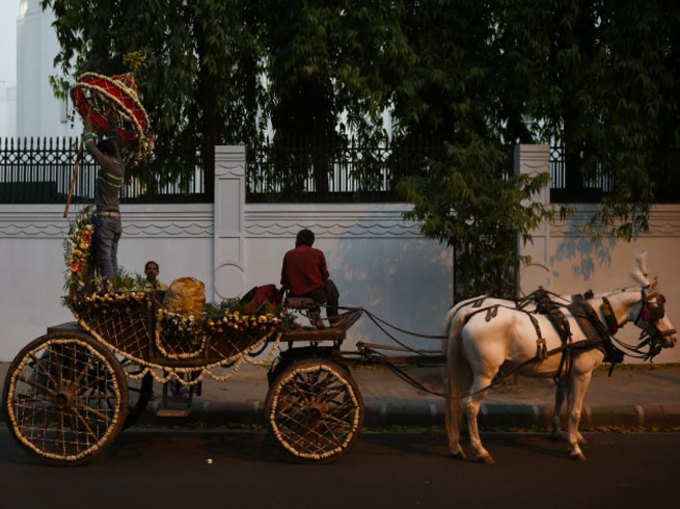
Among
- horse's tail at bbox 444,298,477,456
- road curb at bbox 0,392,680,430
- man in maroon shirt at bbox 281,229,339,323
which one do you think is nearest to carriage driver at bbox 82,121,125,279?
man in maroon shirt at bbox 281,229,339,323

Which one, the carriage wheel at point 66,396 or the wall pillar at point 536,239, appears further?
the wall pillar at point 536,239

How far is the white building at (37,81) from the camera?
89.4 ft

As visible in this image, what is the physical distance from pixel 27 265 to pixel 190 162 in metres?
2.76

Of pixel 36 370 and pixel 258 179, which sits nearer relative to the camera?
pixel 36 370

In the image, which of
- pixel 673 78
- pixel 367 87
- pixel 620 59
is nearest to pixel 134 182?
pixel 367 87

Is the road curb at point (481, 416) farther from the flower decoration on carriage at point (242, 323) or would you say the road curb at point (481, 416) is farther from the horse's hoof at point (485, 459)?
the flower decoration on carriage at point (242, 323)

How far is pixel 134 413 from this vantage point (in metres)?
7.49

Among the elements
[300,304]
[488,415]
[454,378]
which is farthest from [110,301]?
[488,415]

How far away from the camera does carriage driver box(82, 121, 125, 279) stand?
23.5 ft

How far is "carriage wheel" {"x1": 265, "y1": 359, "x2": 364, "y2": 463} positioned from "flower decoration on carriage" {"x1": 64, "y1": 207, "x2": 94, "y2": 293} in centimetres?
178

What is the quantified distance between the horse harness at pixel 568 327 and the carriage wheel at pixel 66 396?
297cm

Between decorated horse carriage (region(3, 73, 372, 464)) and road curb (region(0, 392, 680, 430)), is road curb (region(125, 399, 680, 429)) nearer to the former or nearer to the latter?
road curb (region(0, 392, 680, 430))

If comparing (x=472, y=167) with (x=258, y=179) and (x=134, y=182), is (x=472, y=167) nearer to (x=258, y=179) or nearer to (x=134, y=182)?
(x=258, y=179)

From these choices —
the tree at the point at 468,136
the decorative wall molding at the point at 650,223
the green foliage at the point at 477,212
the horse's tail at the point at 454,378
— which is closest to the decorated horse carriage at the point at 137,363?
the horse's tail at the point at 454,378
